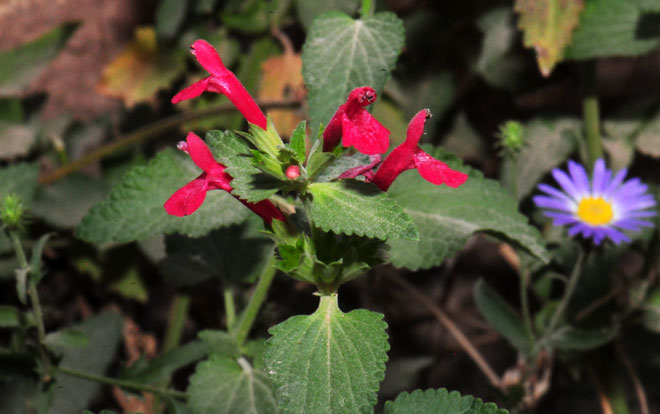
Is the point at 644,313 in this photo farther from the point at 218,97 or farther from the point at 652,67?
the point at 218,97

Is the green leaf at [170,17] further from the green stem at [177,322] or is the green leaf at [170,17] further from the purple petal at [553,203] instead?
the purple petal at [553,203]

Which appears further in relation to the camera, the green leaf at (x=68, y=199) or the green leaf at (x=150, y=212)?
the green leaf at (x=68, y=199)

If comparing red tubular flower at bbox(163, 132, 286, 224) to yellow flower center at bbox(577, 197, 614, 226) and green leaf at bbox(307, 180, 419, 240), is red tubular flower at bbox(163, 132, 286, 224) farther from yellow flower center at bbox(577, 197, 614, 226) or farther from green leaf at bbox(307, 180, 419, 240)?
yellow flower center at bbox(577, 197, 614, 226)

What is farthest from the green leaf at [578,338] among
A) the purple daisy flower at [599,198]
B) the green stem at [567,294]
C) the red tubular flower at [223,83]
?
the red tubular flower at [223,83]

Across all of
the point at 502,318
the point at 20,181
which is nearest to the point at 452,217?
the point at 502,318

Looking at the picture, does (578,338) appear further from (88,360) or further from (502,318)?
(88,360)

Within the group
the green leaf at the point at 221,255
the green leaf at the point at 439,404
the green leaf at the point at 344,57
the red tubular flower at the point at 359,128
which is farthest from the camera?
the green leaf at the point at 221,255
